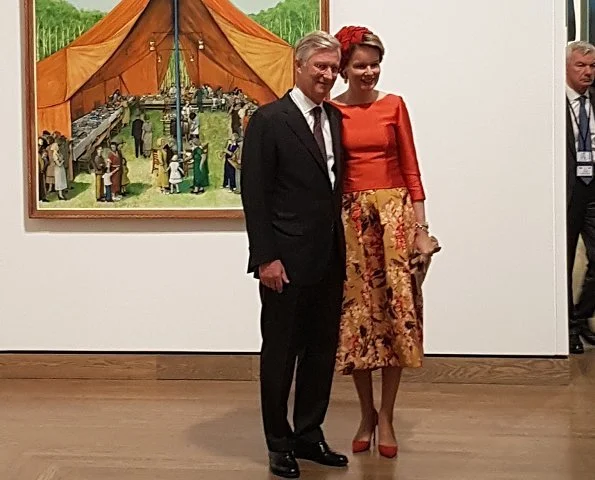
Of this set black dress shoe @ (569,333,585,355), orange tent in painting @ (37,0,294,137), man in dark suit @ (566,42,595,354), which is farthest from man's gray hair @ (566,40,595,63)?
orange tent in painting @ (37,0,294,137)

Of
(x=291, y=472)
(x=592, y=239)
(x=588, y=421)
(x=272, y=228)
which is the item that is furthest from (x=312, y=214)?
(x=592, y=239)

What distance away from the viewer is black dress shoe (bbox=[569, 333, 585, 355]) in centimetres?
524

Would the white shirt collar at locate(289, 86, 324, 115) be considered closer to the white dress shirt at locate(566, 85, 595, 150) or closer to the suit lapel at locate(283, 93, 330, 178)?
the suit lapel at locate(283, 93, 330, 178)

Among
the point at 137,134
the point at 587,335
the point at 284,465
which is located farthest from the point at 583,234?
the point at 284,465

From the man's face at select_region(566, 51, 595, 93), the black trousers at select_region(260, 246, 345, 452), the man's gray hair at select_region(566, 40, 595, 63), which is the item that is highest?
the man's gray hair at select_region(566, 40, 595, 63)

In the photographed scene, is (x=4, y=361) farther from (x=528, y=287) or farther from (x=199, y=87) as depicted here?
(x=528, y=287)

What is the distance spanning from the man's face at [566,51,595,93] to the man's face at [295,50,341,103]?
7.74ft

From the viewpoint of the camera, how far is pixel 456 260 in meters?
4.61

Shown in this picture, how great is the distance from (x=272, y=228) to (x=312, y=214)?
13 cm

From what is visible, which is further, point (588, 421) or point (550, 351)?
point (550, 351)

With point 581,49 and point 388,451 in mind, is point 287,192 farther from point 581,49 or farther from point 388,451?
point 581,49

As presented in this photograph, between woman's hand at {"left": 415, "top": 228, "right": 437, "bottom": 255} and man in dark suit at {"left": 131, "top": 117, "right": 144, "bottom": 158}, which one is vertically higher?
man in dark suit at {"left": 131, "top": 117, "right": 144, "bottom": 158}

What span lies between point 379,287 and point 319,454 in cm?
58

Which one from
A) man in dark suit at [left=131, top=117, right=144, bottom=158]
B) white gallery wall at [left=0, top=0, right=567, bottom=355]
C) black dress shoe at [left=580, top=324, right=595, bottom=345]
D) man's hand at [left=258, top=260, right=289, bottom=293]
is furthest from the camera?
black dress shoe at [left=580, top=324, right=595, bottom=345]
